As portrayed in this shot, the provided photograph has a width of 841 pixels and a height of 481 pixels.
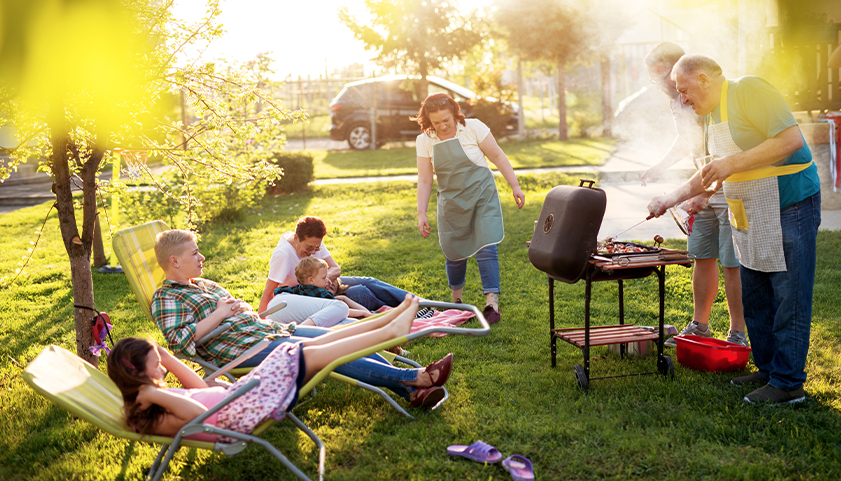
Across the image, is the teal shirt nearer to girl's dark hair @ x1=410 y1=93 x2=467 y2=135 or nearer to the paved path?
girl's dark hair @ x1=410 y1=93 x2=467 y2=135

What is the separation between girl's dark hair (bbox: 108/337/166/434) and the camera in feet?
8.84

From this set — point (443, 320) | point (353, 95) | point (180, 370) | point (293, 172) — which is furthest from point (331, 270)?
point (353, 95)

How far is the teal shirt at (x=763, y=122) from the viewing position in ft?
10.7

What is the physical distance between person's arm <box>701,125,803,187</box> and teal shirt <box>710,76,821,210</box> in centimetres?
5

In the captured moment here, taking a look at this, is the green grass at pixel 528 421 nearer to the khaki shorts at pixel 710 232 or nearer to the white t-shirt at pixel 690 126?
the khaki shorts at pixel 710 232

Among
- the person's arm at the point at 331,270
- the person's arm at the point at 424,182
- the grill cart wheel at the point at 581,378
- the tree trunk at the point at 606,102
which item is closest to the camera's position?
the grill cart wheel at the point at 581,378

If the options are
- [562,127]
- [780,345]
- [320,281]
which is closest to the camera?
[780,345]

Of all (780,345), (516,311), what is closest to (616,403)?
(780,345)

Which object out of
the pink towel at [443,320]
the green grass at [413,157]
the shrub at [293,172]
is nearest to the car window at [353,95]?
the green grass at [413,157]

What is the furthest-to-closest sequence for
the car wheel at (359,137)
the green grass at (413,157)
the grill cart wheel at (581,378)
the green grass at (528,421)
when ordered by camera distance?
the car wheel at (359,137)
the green grass at (413,157)
the grill cart wheel at (581,378)
the green grass at (528,421)

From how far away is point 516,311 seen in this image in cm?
528

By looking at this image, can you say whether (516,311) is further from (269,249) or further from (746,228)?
(269,249)

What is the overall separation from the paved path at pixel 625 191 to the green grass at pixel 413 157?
0.41 metres

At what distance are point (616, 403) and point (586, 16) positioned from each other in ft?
54.4
